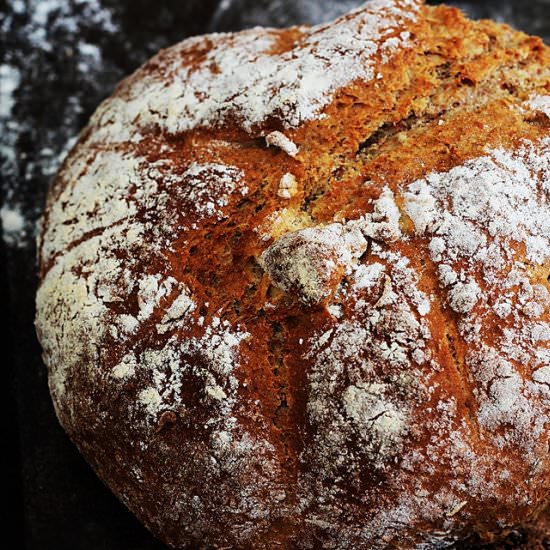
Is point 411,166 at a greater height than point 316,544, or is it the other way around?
point 411,166

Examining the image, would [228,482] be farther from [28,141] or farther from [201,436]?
[28,141]

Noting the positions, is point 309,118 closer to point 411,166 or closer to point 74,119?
point 411,166

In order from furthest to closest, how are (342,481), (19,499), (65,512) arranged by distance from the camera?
(19,499), (65,512), (342,481)

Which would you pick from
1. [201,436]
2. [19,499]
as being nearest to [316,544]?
[201,436]

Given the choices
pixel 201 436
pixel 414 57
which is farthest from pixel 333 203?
pixel 201 436

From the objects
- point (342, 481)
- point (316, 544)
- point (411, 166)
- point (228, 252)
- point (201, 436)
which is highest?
point (411, 166)

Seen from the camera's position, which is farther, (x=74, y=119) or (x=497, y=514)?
(x=74, y=119)

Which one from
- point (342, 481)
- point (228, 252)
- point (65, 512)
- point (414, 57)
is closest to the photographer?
point (342, 481)
